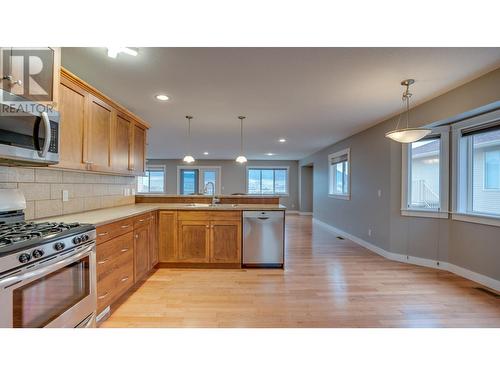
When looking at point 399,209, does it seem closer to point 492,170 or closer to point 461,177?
point 461,177

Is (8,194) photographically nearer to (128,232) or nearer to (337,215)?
(128,232)

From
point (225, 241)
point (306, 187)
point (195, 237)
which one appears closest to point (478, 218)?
point (225, 241)

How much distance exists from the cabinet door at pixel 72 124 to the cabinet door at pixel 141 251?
0.97 m

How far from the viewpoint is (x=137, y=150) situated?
3.53 metres

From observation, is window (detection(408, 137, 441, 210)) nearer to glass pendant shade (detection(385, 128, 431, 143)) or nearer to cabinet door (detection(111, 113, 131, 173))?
glass pendant shade (detection(385, 128, 431, 143))

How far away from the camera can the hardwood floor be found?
7.11 feet

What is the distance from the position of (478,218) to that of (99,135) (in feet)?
15.3

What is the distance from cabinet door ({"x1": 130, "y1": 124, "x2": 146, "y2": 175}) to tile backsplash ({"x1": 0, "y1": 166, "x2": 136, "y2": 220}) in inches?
13.0

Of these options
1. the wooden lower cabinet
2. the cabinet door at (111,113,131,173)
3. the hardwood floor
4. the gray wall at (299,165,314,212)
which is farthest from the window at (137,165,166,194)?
the hardwood floor

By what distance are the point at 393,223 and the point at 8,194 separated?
15.8 ft

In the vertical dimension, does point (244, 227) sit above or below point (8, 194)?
below

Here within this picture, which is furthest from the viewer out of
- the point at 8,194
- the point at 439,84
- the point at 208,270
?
the point at 208,270

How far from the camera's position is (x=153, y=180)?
10.2m
